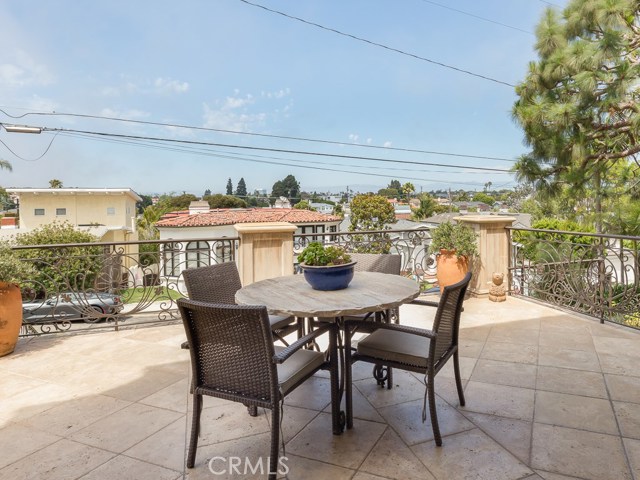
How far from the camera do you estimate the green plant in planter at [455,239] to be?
14.3 ft

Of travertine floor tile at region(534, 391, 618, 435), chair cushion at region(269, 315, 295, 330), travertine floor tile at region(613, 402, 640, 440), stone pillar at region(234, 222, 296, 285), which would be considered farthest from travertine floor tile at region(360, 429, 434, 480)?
stone pillar at region(234, 222, 296, 285)

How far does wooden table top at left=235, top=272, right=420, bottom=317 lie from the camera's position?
1748 millimetres

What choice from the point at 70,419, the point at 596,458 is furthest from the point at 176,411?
the point at 596,458

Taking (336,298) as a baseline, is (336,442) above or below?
below

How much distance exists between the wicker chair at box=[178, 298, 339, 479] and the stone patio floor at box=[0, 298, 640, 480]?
333mm

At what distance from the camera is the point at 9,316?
298 centimetres

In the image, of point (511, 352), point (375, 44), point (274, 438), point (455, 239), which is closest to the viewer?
point (274, 438)

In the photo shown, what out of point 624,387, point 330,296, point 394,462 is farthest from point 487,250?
point 394,462

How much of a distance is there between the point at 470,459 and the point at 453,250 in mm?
3006

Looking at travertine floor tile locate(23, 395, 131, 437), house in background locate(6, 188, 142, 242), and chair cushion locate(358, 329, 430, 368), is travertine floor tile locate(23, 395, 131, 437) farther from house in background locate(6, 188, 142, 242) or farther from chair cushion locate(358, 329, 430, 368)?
house in background locate(6, 188, 142, 242)

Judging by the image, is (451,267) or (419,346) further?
(451,267)

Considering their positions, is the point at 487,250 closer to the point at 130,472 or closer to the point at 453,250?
the point at 453,250

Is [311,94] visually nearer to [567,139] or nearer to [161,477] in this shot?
[567,139]

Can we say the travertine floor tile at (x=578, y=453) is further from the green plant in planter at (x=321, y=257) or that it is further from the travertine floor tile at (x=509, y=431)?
the green plant in planter at (x=321, y=257)
